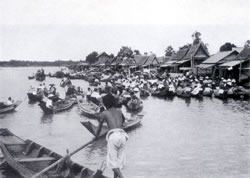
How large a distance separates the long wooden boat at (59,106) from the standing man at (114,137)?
15.6 m

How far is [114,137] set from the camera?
639 cm

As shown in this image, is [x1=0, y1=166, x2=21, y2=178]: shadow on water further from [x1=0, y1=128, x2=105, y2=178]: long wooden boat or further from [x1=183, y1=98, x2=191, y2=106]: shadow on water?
[x1=183, y1=98, x2=191, y2=106]: shadow on water

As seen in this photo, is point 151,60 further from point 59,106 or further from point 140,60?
A: point 59,106

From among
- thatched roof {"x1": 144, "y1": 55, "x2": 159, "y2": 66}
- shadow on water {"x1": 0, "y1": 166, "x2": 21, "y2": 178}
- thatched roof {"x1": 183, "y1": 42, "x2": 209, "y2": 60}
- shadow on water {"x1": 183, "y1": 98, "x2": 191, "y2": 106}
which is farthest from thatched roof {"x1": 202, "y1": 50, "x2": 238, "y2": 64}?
shadow on water {"x1": 0, "y1": 166, "x2": 21, "y2": 178}

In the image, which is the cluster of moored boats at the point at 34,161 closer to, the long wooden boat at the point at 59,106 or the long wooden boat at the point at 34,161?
the long wooden boat at the point at 34,161

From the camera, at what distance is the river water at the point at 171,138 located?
36.6ft

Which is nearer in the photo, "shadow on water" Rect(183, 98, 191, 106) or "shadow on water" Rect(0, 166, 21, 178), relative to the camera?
"shadow on water" Rect(0, 166, 21, 178)

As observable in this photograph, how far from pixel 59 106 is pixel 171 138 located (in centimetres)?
952

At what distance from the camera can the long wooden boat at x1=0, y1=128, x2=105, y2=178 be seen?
8.18 metres

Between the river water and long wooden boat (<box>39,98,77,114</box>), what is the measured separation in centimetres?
37

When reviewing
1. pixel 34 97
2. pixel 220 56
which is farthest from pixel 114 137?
pixel 220 56

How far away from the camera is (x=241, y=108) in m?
23.5

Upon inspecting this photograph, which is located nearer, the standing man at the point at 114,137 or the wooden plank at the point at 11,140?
the standing man at the point at 114,137

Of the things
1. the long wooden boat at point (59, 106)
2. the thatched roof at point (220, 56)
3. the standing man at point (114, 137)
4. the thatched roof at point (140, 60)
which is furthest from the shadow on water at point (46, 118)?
the thatched roof at point (140, 60)
